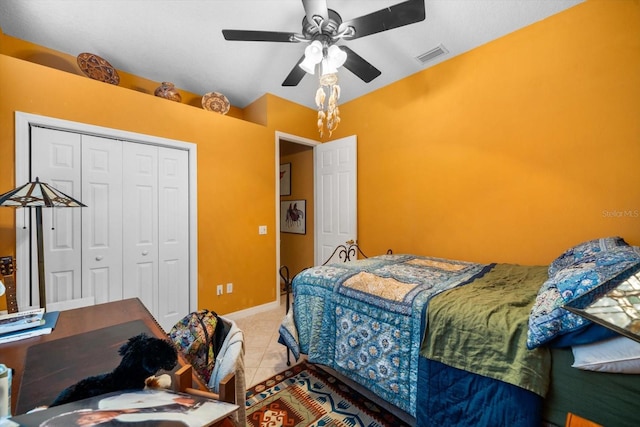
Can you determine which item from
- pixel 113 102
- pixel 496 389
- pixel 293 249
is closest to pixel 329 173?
pixel 293 249

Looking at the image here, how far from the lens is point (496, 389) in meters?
1.11

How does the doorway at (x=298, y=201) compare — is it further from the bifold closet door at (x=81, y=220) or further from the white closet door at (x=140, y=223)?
the bifold closet door at (x=81, y=220)

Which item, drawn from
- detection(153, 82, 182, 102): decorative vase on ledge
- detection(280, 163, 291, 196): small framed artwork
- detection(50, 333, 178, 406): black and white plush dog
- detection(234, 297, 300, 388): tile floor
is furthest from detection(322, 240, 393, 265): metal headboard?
detection(50, 333, 178, 406): black and white plush dog

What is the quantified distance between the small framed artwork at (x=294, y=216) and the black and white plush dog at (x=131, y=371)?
361 centimetres

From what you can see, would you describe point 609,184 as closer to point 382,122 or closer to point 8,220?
point 382,122

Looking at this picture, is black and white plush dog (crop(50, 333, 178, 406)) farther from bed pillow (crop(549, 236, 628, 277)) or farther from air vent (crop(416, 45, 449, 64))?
air vent (crop(416, 45, 449, 64))

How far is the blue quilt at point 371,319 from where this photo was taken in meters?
1.42

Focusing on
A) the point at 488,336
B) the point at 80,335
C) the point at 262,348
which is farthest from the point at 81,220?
the point at 488,336

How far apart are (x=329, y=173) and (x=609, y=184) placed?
2.84 metres

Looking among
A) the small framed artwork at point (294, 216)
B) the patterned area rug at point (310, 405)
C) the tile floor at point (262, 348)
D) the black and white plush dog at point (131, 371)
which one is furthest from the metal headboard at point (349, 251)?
the black and white plush dog at point (131, 371)

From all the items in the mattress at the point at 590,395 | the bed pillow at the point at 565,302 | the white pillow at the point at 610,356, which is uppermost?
the bed pillow at the point at 565,302

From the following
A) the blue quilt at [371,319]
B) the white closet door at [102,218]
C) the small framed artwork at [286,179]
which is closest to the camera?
the blue quilt at [371,319]

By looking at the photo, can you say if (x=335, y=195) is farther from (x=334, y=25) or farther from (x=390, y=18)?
(x=390, y=18)

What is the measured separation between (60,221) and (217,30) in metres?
2.21
